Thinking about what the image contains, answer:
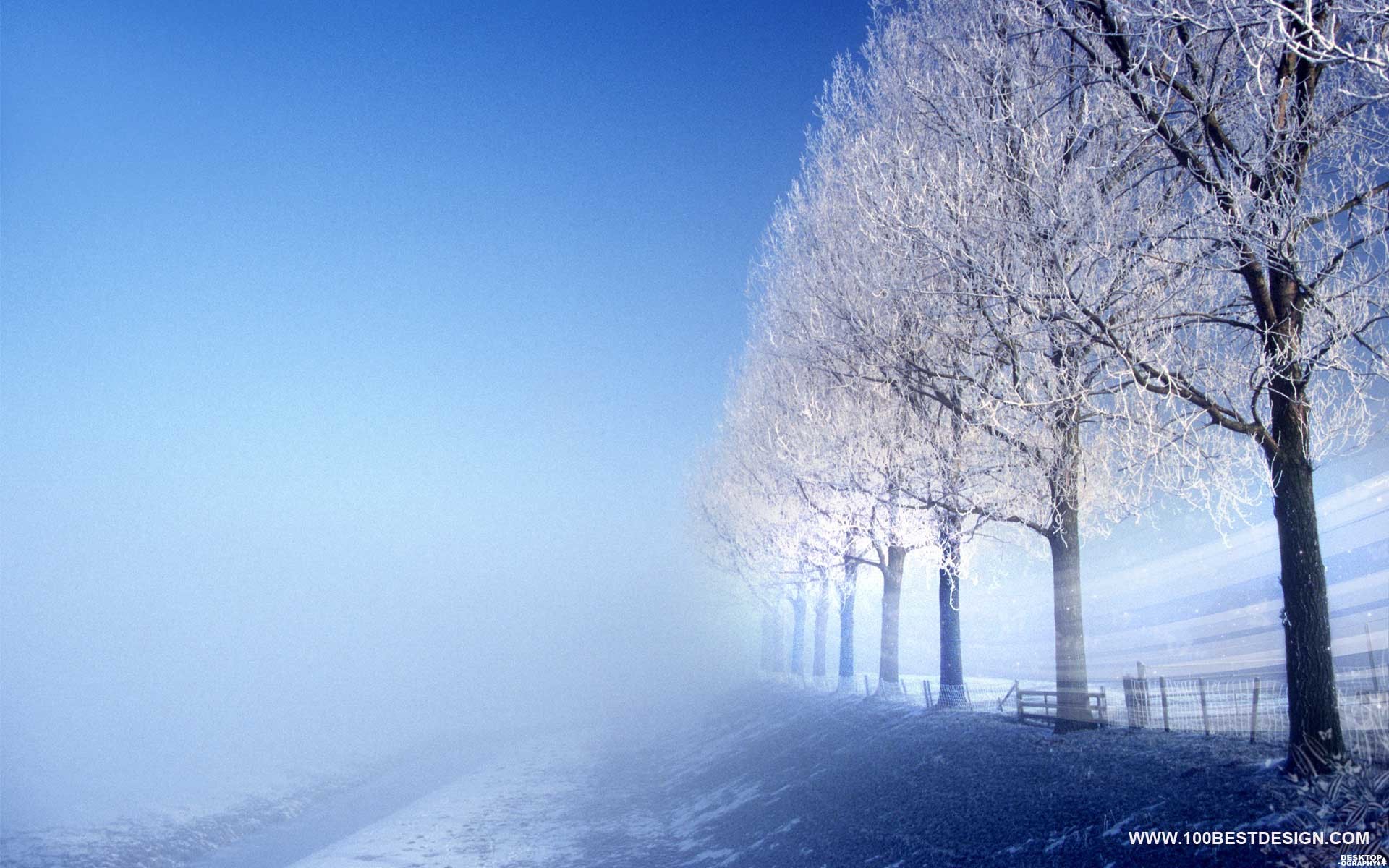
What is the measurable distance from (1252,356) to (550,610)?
7779cm

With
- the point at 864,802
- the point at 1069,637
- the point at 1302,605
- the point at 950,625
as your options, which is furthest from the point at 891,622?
the point at 1302,605

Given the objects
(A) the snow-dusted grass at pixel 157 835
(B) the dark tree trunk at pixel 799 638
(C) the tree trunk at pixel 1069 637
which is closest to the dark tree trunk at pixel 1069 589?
(C) the tree trunk at pixel 1069 637

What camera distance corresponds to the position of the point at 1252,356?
7.73 meters

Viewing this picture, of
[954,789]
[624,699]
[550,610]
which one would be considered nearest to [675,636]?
[550,610]

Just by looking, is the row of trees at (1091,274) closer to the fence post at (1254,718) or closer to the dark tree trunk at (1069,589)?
the dark tree trunk at (1069,589)

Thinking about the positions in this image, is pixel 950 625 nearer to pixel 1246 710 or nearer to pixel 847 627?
pixel 1246 710

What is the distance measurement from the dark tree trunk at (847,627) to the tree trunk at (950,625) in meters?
5.63

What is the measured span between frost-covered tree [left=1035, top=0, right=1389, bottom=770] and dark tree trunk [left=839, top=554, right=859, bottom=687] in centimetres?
1353

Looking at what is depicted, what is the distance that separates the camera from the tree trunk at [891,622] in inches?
687

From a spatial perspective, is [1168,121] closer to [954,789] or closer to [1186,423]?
[1186,423]

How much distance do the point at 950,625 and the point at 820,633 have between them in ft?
38.8

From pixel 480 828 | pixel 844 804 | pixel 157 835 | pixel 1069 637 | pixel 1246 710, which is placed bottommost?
pixel 157 835

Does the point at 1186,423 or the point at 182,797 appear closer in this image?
the point at 1186,423

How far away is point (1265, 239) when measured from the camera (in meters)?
6.46
